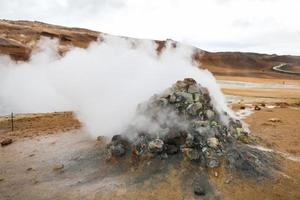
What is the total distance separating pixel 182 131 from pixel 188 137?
0.81ft

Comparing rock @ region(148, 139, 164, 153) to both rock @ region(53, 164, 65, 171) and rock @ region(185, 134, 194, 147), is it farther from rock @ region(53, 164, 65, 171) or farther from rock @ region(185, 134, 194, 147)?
rock @ region(53, 164, 65, 171)

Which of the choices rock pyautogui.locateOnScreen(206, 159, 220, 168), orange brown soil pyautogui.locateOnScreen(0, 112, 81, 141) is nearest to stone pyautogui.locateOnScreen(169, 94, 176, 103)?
rock pyautogui.locateOnScreen(206, 159, 220, 168)

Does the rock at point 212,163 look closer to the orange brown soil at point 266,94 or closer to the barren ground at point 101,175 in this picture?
the barren ground at point 101,175

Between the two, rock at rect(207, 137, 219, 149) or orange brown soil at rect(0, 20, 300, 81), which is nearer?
rock at rect(207, 137, 219, 149)

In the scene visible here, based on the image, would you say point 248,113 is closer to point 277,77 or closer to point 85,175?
point 85,175

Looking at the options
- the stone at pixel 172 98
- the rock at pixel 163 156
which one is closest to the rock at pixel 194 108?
the stone at pixel 172 98

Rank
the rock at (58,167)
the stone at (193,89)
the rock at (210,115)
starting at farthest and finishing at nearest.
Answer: the stone at (193,89) < the rock at (210,115) < the rock at (58,167)

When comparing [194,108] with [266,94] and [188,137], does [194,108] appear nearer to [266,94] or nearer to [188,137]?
[188,137]

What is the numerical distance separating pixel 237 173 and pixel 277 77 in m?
46.9

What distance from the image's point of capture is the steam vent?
24.8ft

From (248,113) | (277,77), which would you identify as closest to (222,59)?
(277,77)

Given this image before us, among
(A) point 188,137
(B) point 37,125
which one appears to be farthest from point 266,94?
(A) point 188,137

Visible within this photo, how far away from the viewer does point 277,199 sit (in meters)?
6.83

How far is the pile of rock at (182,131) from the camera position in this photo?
767 cm
